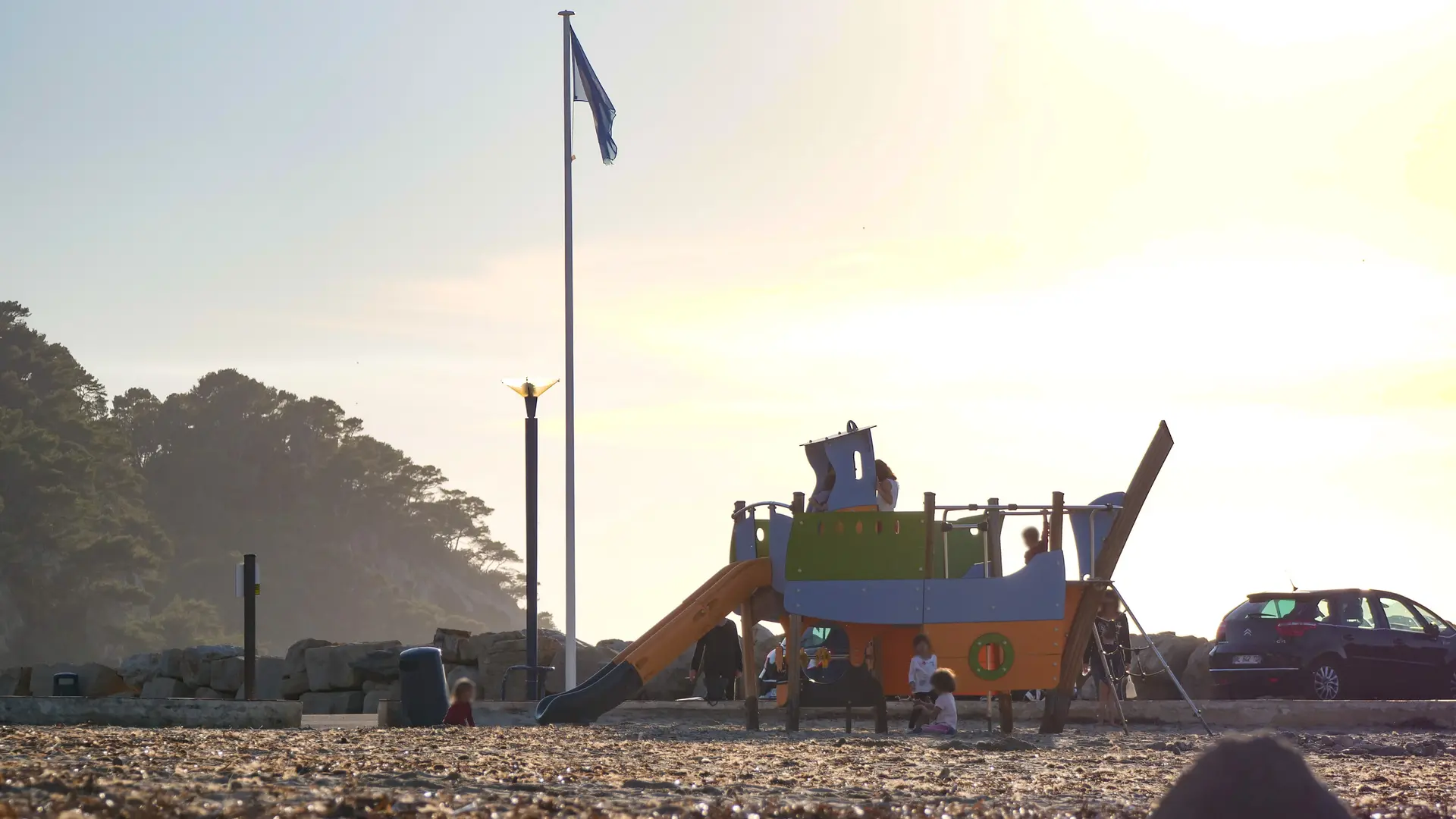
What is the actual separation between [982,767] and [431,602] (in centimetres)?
10105

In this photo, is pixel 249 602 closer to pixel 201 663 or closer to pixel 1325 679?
pixel 201 663

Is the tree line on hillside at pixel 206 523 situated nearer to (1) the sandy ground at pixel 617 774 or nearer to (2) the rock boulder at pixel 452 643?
(2) the rock boulder at pixel 452 643

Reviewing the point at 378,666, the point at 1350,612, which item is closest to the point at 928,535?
the point at 1350,612

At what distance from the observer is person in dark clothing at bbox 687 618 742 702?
19.7 meters

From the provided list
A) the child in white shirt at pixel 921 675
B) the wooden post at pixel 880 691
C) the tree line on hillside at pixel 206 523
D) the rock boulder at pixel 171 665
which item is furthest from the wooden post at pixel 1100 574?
the tree line on hillside at pixel 206 523

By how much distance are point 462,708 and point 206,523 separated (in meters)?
78.9

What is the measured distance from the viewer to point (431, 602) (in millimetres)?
108062

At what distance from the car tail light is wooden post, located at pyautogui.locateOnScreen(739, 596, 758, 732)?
6.87m

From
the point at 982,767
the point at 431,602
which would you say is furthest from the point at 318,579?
the point at 982,767

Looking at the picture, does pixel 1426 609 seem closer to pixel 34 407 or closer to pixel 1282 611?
pixel 1282 611

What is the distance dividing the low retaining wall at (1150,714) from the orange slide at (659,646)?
121 cm

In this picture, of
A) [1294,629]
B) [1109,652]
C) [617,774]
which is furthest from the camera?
[1294,629]

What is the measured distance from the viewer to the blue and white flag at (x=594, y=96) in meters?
27.8

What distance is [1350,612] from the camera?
19062 mm
